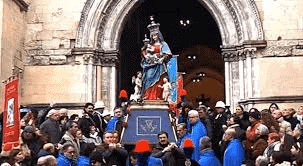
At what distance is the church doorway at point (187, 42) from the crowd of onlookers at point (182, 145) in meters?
8.89

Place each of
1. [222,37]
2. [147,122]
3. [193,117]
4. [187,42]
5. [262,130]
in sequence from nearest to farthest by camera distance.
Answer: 1. [262,130]
2. [193,117]
3. [147,122]
4. [222,37]
5. [187,42]

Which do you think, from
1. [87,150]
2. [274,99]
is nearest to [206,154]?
Result: [87,150]

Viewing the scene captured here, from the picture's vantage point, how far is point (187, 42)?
26.7 metres

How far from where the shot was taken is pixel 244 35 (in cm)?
1590

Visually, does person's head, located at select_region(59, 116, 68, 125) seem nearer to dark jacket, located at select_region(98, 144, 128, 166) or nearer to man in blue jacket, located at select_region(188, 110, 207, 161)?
man in blue jacket, located at select_region(188, 110, 207, 161)

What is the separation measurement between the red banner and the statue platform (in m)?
3.10

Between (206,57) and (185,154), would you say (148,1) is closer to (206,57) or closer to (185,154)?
(206,57)

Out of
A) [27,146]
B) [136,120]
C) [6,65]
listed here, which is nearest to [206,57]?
[6,65]

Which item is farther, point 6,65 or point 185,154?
point 6,65

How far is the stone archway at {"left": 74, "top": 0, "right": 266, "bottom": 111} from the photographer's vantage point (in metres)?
15.8

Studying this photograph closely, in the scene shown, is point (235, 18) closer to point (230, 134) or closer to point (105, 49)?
point (105, 49)

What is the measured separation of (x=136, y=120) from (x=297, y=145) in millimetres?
5498

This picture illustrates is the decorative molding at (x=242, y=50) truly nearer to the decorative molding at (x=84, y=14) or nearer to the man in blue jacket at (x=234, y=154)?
the decorative molding at (x=84, y=14)

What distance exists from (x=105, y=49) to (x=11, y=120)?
25.4 feet
